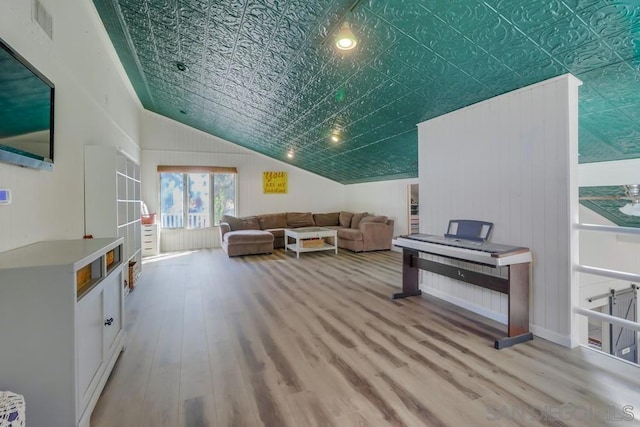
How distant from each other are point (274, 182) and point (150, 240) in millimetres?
3408

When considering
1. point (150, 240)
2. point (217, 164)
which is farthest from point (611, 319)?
point (217, 164)

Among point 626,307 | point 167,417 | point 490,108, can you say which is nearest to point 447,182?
point 490,108

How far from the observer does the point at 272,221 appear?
790 cm

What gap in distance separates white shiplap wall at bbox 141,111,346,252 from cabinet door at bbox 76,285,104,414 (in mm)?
6002

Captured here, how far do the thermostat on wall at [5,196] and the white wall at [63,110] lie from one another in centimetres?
3

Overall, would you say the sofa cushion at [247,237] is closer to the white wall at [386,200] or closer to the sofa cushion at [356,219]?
the sofa cushion at [356,219]

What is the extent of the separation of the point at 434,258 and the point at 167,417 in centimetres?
312

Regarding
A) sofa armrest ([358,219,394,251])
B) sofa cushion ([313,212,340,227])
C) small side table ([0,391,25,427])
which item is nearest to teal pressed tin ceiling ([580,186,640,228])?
sofa armrest ([358,219,394,251])

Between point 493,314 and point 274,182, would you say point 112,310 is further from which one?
point 274,182

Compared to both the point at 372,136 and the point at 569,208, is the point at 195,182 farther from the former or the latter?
the point at 569,208

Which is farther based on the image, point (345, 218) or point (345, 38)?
point (345, 218)

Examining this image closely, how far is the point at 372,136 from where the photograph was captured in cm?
497

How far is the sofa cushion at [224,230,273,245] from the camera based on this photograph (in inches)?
250

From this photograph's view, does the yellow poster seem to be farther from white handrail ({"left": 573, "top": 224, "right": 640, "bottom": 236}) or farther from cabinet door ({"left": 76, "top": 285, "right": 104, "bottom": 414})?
white handrail ({"left": 573, "top": 224, "right": 640, "bottom": 236})
